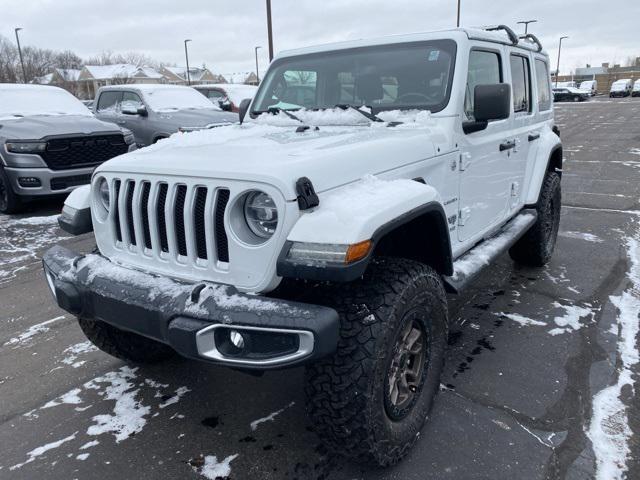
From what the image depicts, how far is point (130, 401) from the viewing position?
114 inches

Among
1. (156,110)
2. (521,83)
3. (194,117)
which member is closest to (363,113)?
(521,83)

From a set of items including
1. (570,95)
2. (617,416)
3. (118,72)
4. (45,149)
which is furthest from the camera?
(118,72)

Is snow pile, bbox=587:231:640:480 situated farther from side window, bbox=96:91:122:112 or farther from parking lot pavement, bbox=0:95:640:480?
side window, bbox=96:91:122:112

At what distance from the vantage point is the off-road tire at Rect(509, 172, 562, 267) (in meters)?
4.62

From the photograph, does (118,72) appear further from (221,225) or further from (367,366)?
(367,366)

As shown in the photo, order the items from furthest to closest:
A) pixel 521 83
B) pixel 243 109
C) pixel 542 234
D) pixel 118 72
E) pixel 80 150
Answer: pixel 118 72
pixel 80 150
pixel 542 234
pixel 521 83
pixel 243 109

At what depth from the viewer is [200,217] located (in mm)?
2193

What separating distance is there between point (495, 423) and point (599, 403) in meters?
0.62

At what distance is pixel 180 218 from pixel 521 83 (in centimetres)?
327

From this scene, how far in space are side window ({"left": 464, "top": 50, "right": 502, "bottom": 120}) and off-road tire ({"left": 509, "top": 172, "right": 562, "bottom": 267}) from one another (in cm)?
138

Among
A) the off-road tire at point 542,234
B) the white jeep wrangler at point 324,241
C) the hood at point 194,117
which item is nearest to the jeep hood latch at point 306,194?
the white jeep wrangler at point 324,241

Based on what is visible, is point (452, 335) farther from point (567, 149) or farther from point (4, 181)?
point (567, 149)

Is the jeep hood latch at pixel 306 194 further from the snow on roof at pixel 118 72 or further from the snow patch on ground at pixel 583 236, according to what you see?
the snow on roof at pixel 118 72

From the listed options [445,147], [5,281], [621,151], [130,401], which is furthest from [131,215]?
[621,151]
